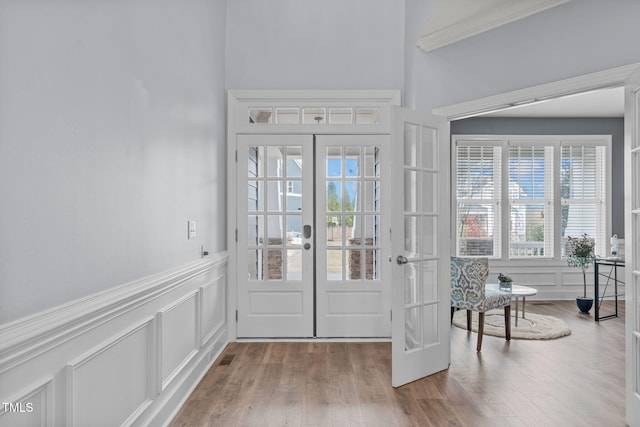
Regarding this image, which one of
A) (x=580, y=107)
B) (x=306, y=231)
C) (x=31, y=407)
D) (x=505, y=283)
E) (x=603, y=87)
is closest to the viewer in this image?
(x=31, y=407)

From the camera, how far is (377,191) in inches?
153

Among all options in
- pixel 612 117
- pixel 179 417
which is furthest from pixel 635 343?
pixel 612 117

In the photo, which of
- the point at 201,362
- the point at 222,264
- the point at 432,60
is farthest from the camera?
the point at 222,264

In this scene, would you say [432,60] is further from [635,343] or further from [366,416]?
[366,416]

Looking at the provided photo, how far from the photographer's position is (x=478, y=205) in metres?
5.88

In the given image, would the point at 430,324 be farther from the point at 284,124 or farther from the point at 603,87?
the point at 284,124

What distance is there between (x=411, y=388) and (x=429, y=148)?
180cm

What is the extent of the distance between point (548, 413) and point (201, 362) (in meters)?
2.41

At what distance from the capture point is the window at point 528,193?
231 inches

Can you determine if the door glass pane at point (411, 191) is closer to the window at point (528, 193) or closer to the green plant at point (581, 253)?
the window at point (528, 193)

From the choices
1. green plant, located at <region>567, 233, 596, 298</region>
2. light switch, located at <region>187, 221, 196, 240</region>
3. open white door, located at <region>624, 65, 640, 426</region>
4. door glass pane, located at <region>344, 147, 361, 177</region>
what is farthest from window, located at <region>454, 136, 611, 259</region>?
light switch, located at <region>187, 221, 196, 240</region>

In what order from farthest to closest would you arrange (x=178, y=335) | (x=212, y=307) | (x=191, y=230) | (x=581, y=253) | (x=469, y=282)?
Result: (x=581, y=253) → (x=469, y=282) → (x=212, y=307) → (x=191, y=230) → (x=178, y=335)

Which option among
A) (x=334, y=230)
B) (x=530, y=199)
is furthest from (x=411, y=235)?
(x=530, y=199)

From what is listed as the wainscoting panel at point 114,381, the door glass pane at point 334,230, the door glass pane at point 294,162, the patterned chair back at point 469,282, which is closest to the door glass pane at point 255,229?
the door glass pane at point 294,162
